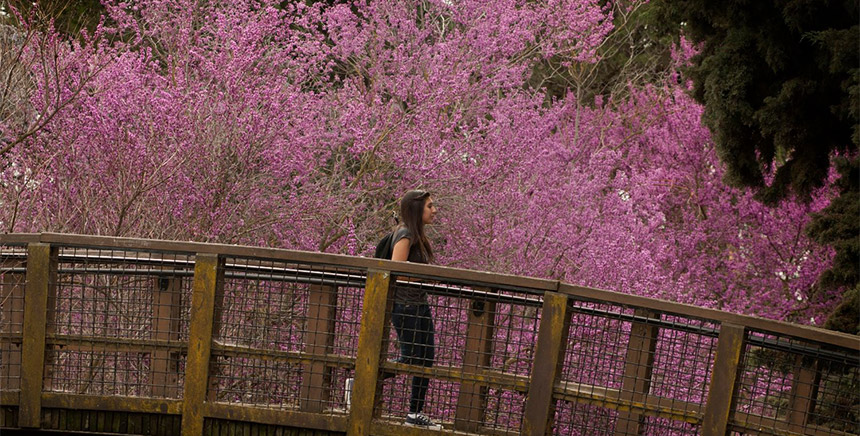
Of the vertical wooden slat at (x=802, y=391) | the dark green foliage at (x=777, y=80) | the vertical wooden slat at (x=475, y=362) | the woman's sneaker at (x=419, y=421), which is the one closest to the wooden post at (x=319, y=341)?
the woman's sneaker at (x=419, y=421)

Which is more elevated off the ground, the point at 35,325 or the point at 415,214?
the point at 415,214

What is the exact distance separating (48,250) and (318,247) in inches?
140

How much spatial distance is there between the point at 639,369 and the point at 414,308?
4.48 feet

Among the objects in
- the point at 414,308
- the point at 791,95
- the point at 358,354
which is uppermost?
the point at 791,95

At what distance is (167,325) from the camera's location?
6.73m

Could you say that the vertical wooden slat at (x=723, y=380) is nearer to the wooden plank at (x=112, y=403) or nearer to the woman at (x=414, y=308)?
the woman at (x=414, y=308)

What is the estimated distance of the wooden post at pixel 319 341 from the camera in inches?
248

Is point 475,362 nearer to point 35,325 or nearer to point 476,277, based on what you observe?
point 476,277

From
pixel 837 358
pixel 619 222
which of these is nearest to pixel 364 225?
pixel 619 222

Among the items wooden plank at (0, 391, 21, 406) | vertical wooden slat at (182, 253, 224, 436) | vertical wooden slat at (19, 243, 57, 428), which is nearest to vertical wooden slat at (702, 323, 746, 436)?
vertical wooden slat at (182, 253, 224, 436)

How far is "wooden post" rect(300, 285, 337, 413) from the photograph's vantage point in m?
6.30

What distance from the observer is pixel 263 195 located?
908 centimetres

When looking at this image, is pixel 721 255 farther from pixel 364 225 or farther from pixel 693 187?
pixel 364 225

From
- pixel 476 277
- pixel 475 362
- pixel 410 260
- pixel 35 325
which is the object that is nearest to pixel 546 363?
pixel 475 362
